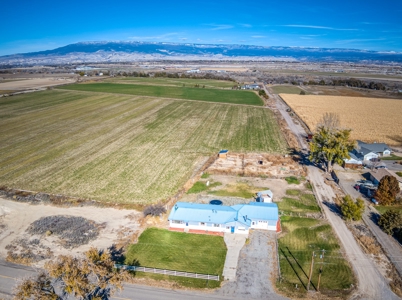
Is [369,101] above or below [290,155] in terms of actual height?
above

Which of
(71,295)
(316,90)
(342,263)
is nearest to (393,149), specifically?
(342,263)

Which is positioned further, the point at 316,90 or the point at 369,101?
the point at 316,90

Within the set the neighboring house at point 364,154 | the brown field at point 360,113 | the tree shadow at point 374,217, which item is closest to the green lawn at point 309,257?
the tree shadow at point 374,217

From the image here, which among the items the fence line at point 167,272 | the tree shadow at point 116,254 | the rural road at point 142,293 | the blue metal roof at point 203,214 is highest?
the blue metal roof at point 203,214

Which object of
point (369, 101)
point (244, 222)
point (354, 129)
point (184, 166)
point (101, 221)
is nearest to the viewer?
point (244, 222)

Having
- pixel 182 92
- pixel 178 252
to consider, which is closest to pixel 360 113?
pixel 182 92

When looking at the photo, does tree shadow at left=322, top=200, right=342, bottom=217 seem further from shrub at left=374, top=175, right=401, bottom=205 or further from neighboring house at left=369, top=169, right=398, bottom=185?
neighboring house at left=369, top=169, right=398, bottom=185

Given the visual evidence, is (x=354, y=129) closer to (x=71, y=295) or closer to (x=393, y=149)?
(x=393, y=149)

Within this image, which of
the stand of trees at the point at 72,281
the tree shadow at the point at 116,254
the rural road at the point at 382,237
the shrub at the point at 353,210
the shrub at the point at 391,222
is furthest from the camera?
the shrub at the point at 353,210

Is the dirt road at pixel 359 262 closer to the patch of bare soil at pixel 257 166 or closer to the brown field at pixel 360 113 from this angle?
the patch of bare soil at pixel 257 166
